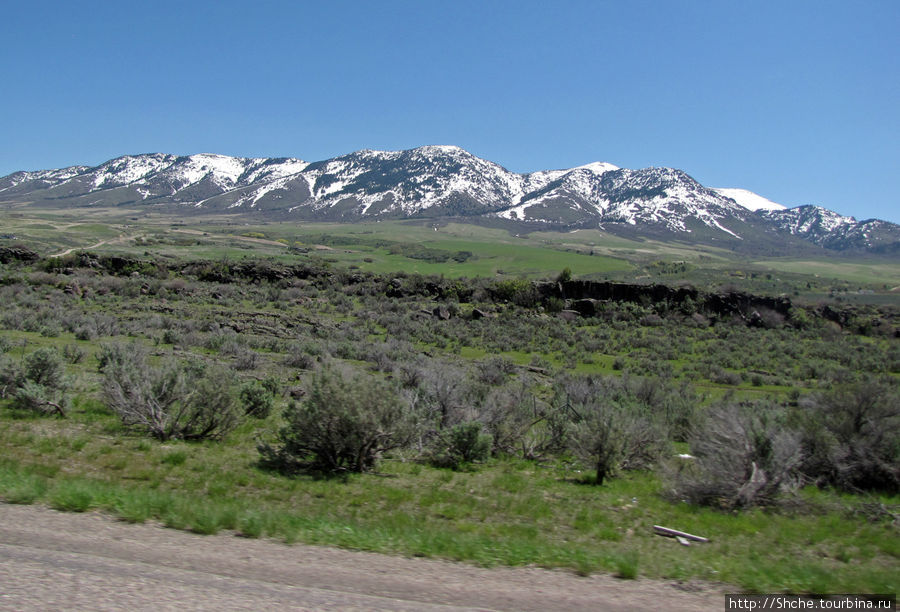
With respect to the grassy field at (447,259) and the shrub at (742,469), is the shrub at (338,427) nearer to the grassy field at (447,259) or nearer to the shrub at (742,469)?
the shrub at (742,469)

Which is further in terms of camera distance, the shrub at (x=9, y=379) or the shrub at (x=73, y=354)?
the shrub at (x=73, y=354)

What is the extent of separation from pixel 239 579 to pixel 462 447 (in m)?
6.53

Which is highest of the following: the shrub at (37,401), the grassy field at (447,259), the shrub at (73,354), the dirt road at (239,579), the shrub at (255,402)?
the grassy field at (447,259)

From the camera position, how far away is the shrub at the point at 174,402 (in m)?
9.62

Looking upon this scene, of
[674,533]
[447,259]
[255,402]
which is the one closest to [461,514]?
[674,533]

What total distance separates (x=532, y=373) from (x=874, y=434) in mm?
16673

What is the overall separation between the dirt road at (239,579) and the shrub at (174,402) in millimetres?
4428

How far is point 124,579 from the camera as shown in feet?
12.8

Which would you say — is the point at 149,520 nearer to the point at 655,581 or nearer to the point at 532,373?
the point at 655,581

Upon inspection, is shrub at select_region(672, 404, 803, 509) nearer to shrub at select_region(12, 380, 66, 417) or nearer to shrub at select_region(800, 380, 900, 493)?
shrub at select_region(800, 380, 900, 493)

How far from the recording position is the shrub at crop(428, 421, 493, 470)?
10.2 meters

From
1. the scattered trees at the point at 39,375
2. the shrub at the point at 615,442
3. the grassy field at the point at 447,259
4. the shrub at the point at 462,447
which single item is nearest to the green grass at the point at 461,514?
the shrub at the point at 615,442

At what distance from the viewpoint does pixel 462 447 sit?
10.3 meters

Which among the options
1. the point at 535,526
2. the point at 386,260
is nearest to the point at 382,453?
the point at 535,526
